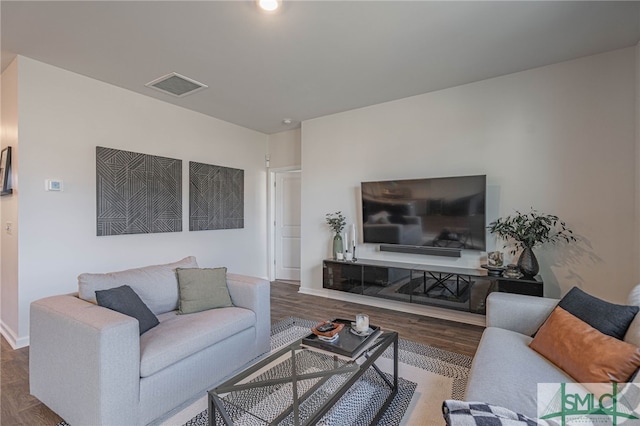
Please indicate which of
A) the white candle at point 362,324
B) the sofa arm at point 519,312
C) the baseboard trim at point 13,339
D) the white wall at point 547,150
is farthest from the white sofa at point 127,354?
the white wall at point 547,150

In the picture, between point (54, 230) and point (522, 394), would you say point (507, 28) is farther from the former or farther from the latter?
point (54, 230)

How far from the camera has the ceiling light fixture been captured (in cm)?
200

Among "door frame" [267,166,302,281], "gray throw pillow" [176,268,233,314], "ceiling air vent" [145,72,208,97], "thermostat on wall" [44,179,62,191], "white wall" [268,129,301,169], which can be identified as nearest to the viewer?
"gray throw pillow" [176,268,233,314]

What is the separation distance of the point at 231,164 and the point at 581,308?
4.45 meters

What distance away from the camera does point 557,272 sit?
2.89 meters

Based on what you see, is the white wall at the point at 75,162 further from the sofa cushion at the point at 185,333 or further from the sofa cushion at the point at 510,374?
the sofa cushion at the point at 510,374

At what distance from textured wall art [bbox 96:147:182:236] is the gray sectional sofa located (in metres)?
3.62

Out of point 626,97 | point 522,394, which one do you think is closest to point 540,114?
point 626,97

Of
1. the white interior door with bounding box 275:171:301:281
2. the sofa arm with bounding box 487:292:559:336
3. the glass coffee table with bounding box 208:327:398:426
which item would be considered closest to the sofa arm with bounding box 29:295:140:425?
the glass coffee table with bounding box 208:327:398:426

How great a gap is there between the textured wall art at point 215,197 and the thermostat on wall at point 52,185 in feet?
4.65

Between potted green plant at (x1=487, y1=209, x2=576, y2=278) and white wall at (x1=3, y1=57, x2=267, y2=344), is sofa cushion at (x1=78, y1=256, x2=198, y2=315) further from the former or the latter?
potted green plant at (x1=487, y1=209, x2=576, y2=278)

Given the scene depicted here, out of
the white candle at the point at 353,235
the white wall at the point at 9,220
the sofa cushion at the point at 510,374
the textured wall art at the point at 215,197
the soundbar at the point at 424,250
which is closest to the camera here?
the sofa cushion at the point at 510,374

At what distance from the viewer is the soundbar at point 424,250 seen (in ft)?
11.0

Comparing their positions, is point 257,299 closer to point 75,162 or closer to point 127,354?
point 127,354
